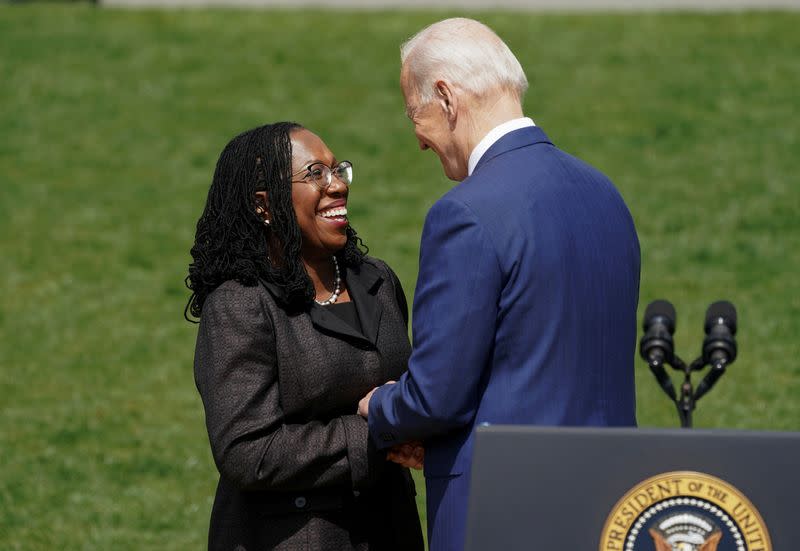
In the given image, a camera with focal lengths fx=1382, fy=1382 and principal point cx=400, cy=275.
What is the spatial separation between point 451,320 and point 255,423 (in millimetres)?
727

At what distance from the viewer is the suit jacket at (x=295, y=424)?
385cm

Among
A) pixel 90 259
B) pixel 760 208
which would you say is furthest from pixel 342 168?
pixel 760 208

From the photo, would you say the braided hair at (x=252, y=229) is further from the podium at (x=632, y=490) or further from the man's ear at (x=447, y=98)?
the podium at (x=632, y=490)

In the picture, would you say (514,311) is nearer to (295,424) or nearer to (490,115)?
(490,115)

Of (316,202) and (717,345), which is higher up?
(316,202)

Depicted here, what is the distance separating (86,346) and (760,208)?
20.5 ft

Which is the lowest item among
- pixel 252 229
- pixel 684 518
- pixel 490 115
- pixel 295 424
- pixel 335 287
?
pixel 684 518

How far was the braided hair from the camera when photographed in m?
4.00

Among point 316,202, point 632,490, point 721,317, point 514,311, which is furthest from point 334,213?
point 632,490

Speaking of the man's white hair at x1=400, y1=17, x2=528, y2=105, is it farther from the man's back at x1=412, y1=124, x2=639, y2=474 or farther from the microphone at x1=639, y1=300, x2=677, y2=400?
the microphone at x1=639, y1=300, x2=677, y2=400

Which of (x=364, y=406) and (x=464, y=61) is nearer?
(x=464, y=61)

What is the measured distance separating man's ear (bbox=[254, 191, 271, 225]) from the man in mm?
571

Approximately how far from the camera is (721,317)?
3.47 m

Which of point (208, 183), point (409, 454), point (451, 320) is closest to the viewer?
point (451, 320)
